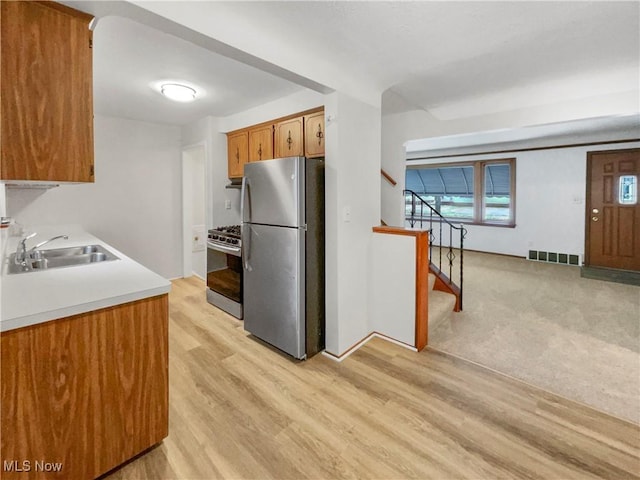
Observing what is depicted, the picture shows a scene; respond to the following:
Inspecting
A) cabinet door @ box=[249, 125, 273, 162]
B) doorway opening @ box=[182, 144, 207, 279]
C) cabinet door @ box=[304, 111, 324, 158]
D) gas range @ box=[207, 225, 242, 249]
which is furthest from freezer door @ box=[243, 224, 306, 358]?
doorway opening @ box=[182, 144, 207, 279]

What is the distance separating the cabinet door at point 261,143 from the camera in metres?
3.66

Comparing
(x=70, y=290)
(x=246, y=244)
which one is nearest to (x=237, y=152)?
(x=246, y=244)

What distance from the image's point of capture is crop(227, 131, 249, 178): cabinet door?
4051mm

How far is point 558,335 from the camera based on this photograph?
313cm

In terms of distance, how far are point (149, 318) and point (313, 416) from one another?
3.78ft

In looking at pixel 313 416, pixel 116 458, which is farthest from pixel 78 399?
pixel 313 416

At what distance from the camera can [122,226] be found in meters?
4.41

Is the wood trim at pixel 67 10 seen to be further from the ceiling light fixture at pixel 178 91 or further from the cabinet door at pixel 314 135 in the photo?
the cabinet door at pixel 314 135

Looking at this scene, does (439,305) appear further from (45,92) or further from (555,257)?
(555,257)

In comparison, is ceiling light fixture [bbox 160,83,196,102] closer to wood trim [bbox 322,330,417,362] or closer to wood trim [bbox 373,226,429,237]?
wood trim [bbox 373,226,429,237]

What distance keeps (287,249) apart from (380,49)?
1.63m

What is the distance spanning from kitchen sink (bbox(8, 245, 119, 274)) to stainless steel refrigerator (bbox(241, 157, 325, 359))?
1.12 m

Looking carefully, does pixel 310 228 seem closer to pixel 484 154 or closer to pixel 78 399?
pixel 78 399

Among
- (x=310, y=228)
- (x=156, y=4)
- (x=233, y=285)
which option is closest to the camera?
(x=156, y=4)
